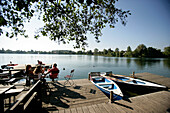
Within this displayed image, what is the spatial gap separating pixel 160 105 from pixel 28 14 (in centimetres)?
730

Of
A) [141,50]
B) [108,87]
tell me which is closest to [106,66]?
[108,87]

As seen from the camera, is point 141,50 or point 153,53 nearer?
point 141,50

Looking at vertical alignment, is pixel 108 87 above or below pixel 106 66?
above

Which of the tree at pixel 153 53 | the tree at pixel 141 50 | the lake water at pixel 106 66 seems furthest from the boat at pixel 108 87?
the tree at pixel 153 53

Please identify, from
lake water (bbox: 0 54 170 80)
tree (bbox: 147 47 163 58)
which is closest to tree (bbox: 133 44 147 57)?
tree (bbox: 147 47 163 58)

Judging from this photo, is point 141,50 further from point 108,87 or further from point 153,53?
point 108,87

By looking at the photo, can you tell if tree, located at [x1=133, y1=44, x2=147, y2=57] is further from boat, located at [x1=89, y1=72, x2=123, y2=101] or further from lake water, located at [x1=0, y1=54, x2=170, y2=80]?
boat, located at [x1=89, y1=72, x2=123, y2=101]

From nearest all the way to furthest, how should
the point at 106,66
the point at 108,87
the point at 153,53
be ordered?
the point at 108,87, the point at 106,66, the point at 153,53

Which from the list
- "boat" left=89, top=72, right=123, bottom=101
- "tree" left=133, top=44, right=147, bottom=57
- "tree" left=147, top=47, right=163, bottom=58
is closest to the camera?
"boat" left=89, top=72, right=123, bottom=101

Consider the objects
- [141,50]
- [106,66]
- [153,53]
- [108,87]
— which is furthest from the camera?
[153,53]

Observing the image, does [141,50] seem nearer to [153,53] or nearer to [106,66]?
[153,53]

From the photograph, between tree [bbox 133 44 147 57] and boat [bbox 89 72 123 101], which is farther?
tree [bbox 133 44 147 57]

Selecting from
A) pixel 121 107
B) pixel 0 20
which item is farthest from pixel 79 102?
pixel 0 20

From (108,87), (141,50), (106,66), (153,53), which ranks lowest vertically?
(106,66)
